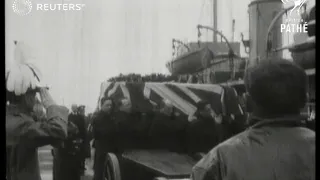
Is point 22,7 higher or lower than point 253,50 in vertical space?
higher

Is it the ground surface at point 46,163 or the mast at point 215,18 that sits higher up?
the mast at point 215,18

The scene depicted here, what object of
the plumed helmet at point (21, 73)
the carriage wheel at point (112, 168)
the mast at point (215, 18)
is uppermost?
the mast at point (215, 18)

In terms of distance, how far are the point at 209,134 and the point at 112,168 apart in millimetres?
382

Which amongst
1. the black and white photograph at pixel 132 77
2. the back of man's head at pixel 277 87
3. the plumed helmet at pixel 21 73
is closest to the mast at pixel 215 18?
the black and white photograph at pixel 132 77

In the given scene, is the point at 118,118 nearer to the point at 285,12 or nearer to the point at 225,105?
the point at 225,105

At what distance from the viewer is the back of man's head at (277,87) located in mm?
952

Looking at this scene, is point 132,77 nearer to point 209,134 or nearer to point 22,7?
point 209,134

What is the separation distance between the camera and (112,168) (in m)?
1.49

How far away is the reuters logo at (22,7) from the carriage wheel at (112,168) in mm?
605

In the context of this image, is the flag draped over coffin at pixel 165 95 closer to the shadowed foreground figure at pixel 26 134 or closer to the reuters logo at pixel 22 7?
the shadowed foreground figure at pixel 26 134

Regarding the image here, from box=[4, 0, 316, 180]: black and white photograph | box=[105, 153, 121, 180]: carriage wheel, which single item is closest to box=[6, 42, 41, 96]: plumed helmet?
box=[4, 0, 316, 180]: black and white photograph

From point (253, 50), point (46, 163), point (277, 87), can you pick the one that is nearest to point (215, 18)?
point (253, 50)

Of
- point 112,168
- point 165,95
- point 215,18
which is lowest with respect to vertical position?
point 112,168
